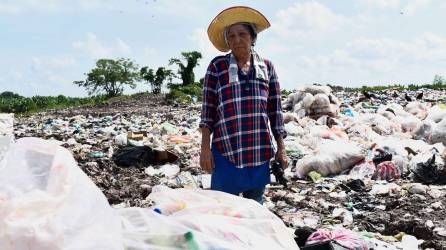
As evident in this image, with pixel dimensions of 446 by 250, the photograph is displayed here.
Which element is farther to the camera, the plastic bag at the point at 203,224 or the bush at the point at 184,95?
the bush at the point at 184,95

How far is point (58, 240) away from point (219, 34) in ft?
5.16

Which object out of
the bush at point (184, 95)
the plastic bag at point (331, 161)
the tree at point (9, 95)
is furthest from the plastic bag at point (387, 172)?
the tree at point (9, 95)

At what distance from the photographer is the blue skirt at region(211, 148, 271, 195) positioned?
2.50 metres

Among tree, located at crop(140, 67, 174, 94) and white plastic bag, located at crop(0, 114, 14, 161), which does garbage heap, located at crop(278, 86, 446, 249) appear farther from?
tree, located at crop(140, 67, 174, 94)

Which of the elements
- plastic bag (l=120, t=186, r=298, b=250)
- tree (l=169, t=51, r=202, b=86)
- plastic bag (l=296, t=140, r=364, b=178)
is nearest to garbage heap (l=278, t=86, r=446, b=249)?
plastic bag (l=296, t=140, r=364, b=178)

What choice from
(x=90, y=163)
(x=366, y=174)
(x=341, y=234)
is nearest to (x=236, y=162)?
(x=341, y=234)

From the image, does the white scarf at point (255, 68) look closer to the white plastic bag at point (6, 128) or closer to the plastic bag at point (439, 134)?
the white plastic bag at point (6, 128)

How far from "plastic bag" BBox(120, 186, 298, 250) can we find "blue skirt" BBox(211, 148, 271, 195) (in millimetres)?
756

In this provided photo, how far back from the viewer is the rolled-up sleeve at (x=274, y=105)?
263 centimetres

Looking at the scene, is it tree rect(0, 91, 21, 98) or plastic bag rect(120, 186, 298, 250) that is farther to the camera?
tree rect(0, 91, 21, 98)

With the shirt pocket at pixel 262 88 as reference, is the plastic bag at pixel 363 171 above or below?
below

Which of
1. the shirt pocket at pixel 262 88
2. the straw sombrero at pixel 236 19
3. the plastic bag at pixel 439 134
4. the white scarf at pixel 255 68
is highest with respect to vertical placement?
the straw sombrero at pixel 236 19

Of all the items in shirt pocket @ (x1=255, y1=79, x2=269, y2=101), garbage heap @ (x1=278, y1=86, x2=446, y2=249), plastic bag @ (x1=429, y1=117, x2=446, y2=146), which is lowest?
garbage heap @ (x1=278, y1=86, x2=446, y2=249)

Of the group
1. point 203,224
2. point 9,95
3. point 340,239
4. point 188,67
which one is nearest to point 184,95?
point 188,67
